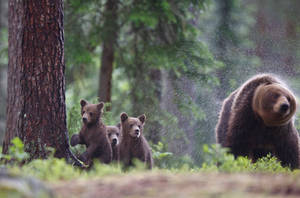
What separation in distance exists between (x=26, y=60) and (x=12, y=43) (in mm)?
551

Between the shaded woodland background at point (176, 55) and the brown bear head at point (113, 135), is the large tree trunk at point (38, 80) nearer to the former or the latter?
the brown bear head at point (113, 135)

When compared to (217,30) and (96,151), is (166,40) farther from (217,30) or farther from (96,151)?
(96,151)

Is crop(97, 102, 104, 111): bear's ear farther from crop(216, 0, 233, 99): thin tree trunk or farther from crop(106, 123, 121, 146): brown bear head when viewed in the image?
crop(216, 0, 233, 99): thin tree trunk

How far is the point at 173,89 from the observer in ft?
35.6

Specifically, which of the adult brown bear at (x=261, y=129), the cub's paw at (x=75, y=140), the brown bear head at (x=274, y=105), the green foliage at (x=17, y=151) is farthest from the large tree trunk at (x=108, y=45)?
the green foliage at (x=17, y=151)

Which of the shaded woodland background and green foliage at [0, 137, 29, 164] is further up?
the shaded woodland background

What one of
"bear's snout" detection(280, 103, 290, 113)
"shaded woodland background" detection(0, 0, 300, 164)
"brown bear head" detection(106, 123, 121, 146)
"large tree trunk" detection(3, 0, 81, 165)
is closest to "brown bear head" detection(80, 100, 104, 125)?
"brown bear head" detection(106, 123, 121, 146)

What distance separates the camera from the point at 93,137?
23.3 feet

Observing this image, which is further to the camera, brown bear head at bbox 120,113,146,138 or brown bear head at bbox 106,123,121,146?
brown bear head at bbox 106,123,121,146

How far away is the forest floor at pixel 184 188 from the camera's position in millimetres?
2979

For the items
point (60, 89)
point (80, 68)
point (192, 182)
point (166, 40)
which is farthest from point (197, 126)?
point (192, 182)

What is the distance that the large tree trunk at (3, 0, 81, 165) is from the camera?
5.82 m

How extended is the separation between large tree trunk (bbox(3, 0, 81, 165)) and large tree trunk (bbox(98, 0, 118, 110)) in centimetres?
444

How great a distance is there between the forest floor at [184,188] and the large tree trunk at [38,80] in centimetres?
245
